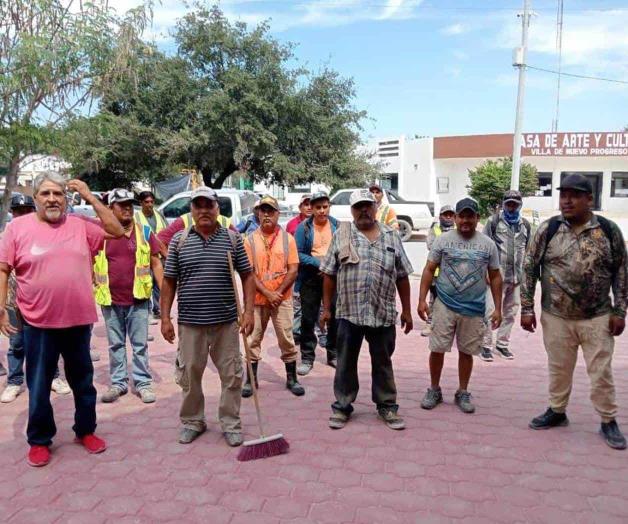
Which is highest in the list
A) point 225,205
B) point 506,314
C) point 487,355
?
point 225,205

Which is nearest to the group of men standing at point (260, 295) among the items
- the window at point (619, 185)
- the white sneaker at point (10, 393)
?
the white sneaker at point (10, 393)

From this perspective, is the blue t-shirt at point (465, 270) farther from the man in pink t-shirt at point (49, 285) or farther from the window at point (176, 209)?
the window at point (176, 209)

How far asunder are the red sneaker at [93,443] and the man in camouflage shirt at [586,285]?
3.29 m

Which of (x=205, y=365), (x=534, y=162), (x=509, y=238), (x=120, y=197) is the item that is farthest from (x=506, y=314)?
(x=534, y=162)

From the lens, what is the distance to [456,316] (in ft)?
14.7

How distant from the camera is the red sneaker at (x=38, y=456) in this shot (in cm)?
359

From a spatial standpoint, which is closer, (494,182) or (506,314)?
(506,314)

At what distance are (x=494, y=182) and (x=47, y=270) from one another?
23655mm

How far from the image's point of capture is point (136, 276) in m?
4.71

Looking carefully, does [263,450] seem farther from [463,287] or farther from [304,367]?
[463,287]

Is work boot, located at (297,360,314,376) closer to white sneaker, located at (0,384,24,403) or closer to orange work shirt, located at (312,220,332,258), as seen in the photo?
orange work shirt, located at (312,220,332,258)

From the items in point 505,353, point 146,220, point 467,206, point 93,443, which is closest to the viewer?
point 93,443

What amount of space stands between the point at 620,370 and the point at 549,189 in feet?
87.4

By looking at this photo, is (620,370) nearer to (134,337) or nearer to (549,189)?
(134,337)
